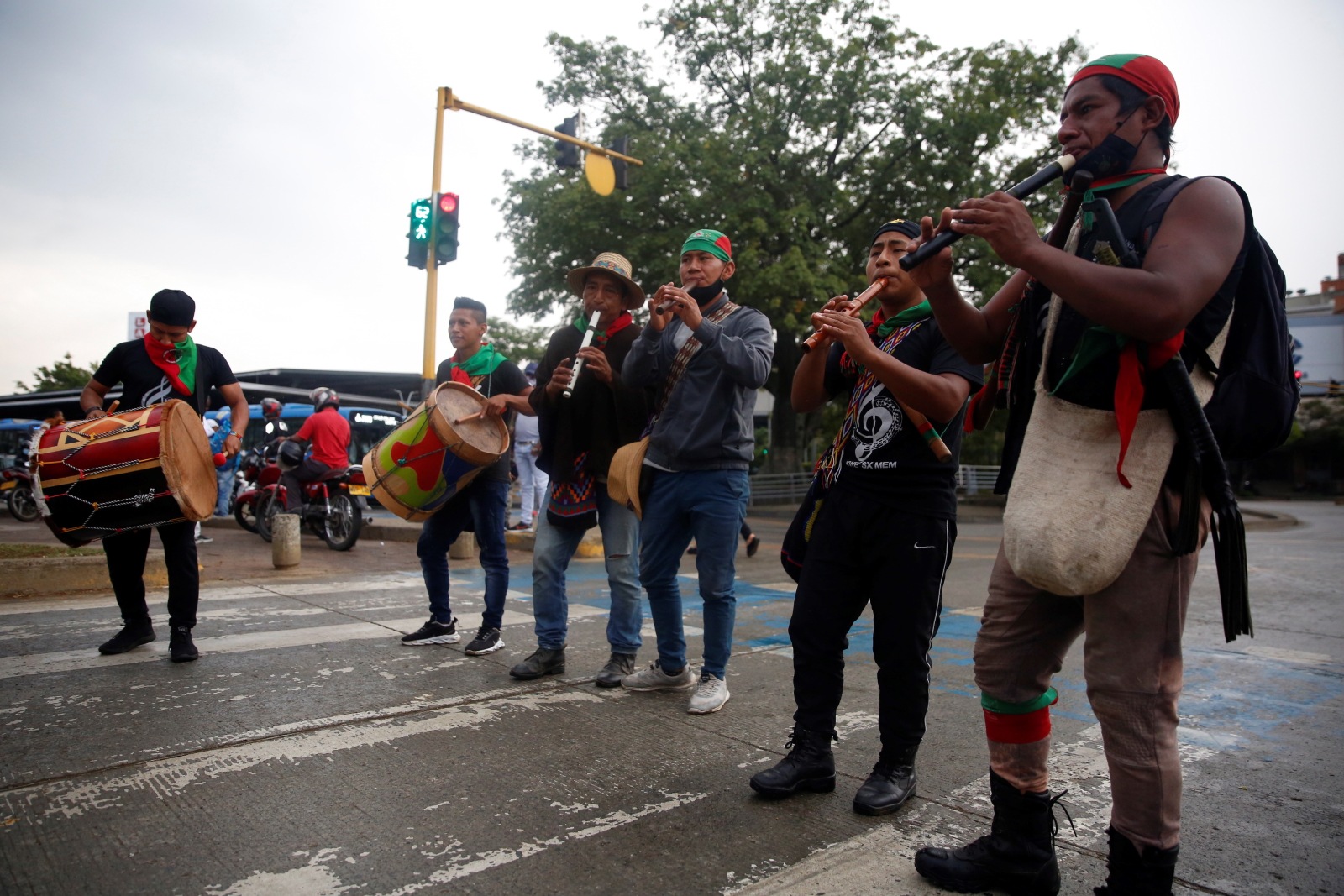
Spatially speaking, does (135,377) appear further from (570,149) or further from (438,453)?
(570,149)

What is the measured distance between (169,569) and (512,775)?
2.69m

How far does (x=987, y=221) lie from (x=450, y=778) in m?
2.32

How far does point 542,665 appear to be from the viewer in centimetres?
446

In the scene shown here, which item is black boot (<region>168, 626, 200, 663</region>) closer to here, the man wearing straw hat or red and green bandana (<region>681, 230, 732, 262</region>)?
the man wearing straw hat

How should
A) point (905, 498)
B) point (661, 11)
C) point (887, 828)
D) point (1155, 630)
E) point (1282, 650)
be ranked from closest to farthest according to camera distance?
point (1155, 630), point (887, 828), point (905, 498), point (1282, 650), point (661, 11)

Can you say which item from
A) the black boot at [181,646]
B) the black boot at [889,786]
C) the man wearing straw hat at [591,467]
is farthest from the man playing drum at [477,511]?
the black boot at [889,786]

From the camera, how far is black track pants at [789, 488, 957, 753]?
9.50 feet

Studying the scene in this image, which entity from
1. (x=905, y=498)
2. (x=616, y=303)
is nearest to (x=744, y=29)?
(x=616, y=303)

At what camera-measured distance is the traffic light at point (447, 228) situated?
12.2m

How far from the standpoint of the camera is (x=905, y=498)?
2.93m

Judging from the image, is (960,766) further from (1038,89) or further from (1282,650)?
(1038,89)

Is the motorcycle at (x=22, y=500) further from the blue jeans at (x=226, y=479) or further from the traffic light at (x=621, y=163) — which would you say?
the traffic light at (x=621, y=163)

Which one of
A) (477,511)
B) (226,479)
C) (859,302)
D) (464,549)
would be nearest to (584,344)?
(477,511)

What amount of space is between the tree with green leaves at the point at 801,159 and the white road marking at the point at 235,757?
16490 mm
